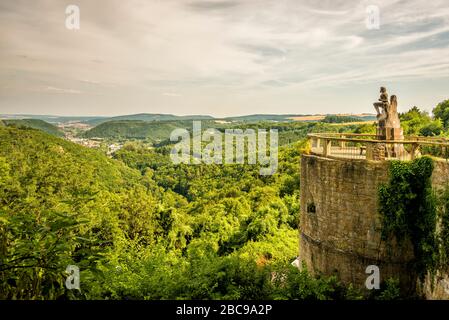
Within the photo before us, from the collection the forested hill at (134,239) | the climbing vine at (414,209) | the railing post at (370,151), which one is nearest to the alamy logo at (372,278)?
the forested hill at (134,239)

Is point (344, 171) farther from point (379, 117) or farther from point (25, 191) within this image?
point (25, 191)

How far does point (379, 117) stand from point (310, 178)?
124 inches

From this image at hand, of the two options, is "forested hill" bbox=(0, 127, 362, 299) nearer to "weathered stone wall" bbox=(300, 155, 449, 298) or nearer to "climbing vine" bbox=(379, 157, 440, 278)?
"weathered stone wall" bbox=(300, 155, 449, 298)

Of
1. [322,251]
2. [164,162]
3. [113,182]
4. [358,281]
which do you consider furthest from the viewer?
[164,162]

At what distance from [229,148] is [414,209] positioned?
3998 inches

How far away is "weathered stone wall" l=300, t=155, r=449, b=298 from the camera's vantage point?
9.02m

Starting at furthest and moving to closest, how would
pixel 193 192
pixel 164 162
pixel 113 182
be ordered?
pixel 164 162
pixel 193 192
pixel 113 182

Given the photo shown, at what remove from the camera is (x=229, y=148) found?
110 meters

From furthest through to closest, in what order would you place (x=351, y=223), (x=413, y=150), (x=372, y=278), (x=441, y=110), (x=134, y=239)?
(x=441, y=110) → (x=134, y=239) → (x=351, y=223) → (x=372, y=278) → (x=413, y=150)

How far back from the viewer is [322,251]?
33.9 feet

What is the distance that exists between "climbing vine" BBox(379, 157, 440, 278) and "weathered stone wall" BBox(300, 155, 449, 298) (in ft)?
0.64

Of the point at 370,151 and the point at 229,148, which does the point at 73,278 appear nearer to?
the point at 370,151

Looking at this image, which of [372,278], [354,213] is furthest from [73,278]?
[372,278]

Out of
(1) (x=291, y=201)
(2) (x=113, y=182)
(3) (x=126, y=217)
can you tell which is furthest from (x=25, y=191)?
(2) (x=113, y=182)
